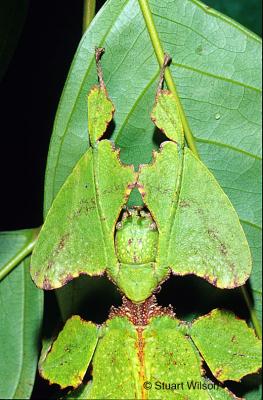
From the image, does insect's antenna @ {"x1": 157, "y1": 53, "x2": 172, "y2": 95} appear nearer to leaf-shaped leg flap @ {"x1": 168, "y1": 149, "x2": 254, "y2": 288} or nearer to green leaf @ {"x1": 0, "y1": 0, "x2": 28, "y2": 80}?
leaf-shaped leg flap @ {"x1": 168, "y1": 149, "x2": 254, "y2": 288}

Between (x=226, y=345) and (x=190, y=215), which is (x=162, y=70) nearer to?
(x=190, y=215)

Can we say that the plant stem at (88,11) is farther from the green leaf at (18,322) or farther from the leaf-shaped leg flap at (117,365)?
the leaf-shaped leg flap at (117,365)

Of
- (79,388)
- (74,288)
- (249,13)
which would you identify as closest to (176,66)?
(74,288)

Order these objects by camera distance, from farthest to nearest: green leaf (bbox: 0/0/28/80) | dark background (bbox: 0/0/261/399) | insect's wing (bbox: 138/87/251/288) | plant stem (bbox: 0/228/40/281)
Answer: dark background (bbox: 0/0/261/399) → plant stem (bbox: 0/228/40/281) → green leaf (bbox: 0/0/28/80) → insect's wing (bbox: 138/87/251/288)

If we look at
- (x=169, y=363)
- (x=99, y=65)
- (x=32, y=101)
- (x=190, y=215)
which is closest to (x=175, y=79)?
(x=99, y=65)

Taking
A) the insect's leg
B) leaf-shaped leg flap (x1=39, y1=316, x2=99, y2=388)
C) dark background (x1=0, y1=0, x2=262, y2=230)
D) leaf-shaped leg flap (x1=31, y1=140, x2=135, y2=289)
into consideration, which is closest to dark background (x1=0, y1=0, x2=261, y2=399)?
dark background (x1=0, y1=0, x2=262, y2=230)

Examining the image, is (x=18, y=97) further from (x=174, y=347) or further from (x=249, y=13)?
(x=174, y=347)
